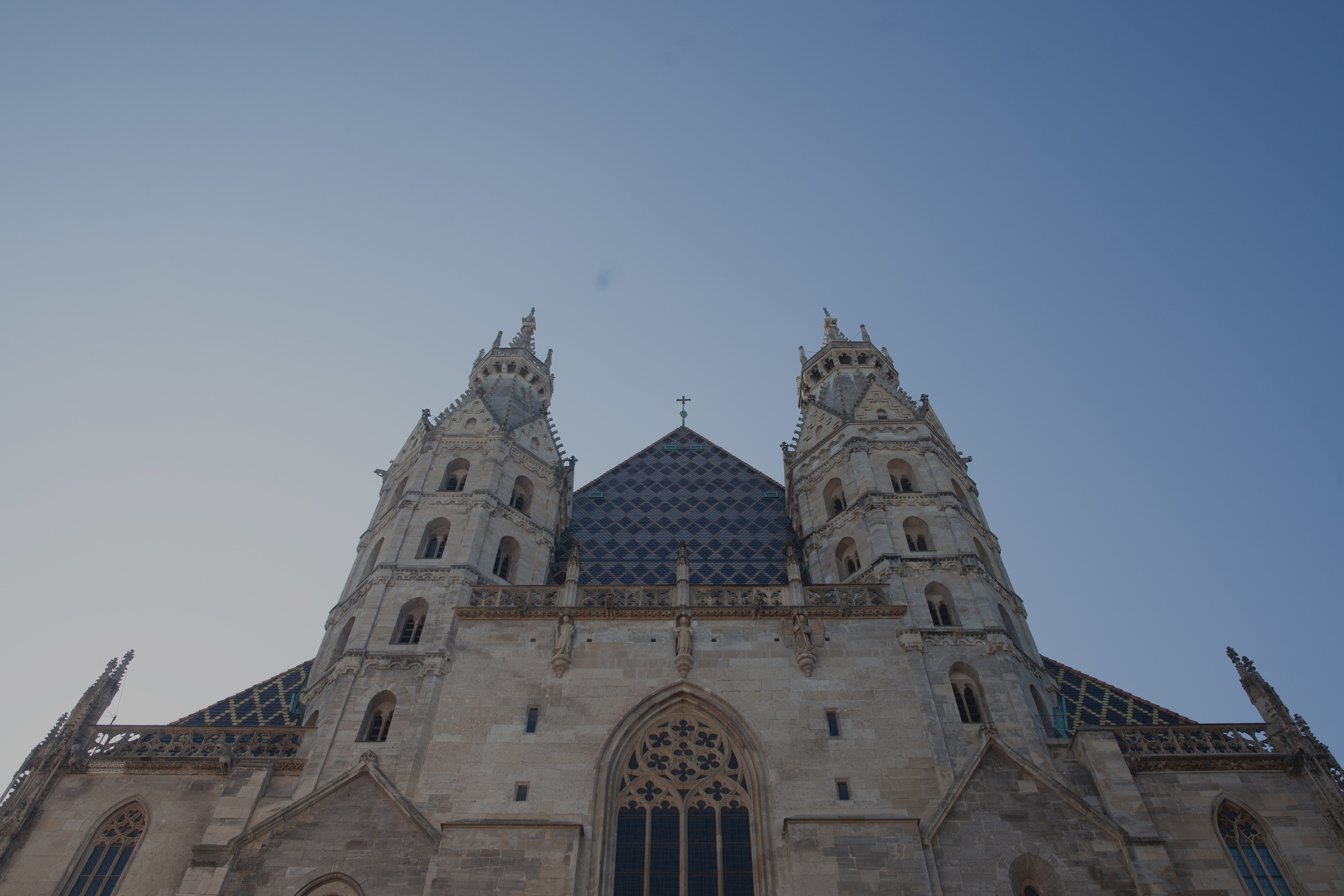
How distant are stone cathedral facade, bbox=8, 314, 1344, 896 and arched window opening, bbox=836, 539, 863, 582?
0.06 meters

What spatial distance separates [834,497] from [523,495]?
7.29 meters

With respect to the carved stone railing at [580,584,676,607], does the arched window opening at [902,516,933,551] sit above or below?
above

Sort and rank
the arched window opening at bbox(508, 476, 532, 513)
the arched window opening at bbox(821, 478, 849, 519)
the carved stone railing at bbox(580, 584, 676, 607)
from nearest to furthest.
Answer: the carved stone railing at bbox(580, 584, 676, 607)
the arched window opening at bbox(821, 478, 849, 519)
the arched window opening at bbox(508, 476, 532, 513)

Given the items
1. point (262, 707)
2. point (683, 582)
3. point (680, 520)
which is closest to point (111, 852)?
point (262, 707)

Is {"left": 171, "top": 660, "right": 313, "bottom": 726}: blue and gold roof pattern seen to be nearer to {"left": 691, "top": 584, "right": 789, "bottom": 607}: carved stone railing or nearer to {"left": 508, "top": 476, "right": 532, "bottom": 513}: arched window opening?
{"left": 508, "top": 476, "right": 532, "bottom": 513}: arched window opening

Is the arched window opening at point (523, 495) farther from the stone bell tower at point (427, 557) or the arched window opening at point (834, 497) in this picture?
the arched window opening at point (834, 497)

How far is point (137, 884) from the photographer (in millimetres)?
14148

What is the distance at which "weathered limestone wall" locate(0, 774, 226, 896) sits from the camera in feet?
46.6

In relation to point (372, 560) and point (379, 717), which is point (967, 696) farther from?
point (372, 560)

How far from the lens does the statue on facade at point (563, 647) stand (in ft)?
55.5

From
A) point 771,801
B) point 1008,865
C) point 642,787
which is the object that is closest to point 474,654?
point 642,787

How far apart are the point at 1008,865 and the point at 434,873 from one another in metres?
8.05

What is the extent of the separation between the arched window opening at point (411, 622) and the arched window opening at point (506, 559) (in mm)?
1956

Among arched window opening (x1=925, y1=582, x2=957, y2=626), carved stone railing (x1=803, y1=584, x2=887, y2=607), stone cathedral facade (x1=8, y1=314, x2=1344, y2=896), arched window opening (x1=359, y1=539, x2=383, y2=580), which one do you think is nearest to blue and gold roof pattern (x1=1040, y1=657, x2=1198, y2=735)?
stone cathedral facade (x1=8, y1=314, x2=1344, y2=896)
